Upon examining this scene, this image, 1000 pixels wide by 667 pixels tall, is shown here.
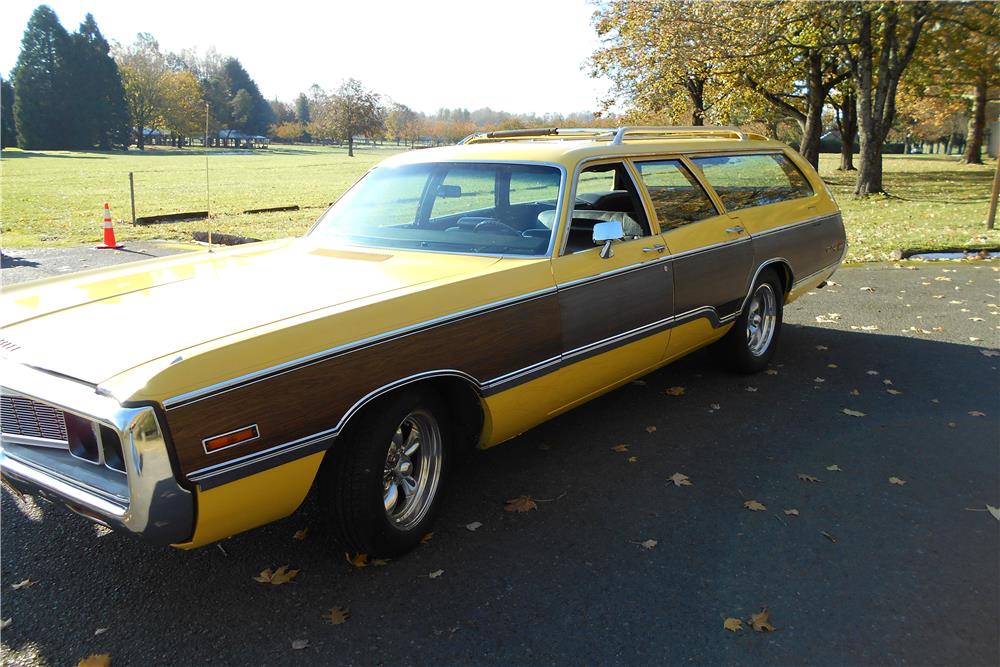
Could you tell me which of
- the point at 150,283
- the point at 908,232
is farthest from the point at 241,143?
the point at 150,283

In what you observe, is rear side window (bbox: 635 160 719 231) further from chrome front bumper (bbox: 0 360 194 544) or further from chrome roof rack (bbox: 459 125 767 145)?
chrome front bumper (bbox: 0 360 194 544)

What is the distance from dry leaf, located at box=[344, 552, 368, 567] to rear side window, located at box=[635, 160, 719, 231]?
2.72 m

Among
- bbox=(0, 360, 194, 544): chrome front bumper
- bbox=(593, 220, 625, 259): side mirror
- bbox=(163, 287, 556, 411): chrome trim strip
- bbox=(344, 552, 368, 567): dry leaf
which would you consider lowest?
bbox=(344, 552, 368, 567): dry leaf

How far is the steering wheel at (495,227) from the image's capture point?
420cm

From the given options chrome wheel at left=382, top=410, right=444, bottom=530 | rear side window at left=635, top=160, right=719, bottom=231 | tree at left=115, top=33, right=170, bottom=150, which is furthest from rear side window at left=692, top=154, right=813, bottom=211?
tree at left=115, top=33, right=170, bottom=150

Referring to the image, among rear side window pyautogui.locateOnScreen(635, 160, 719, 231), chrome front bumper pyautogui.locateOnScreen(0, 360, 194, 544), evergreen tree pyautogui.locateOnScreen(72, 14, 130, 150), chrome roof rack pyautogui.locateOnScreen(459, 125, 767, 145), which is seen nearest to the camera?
chrome front bumper pyautogui.locateOnScreen(0, 360, 194, 544)

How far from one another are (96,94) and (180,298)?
83.2 metres

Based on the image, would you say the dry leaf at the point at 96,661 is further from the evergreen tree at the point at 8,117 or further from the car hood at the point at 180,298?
the evergreen tree at the point at 8,117

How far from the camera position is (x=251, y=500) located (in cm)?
279

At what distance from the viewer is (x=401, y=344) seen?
317cm

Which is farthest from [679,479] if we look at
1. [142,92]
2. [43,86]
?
[142,92]

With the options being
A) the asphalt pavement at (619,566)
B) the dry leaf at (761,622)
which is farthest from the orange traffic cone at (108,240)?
the dry leaf at (761,622)

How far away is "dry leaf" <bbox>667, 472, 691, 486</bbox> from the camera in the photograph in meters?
4.14

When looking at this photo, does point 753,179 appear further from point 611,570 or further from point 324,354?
point 324,354
